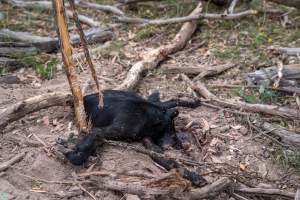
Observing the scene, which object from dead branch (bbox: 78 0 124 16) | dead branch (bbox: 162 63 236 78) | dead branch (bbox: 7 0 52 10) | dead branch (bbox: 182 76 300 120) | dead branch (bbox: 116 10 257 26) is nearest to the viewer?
dead branch (bbox: 182 76 300 120)

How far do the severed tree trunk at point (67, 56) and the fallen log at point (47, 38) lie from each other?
2323mm

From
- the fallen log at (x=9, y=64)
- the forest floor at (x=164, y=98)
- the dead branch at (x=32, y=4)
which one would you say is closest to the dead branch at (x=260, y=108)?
the forest floor at (x=164, y=98)

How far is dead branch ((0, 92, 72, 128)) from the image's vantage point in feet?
13.3

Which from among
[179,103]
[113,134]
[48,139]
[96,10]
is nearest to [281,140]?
[179,103]

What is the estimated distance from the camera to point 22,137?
4.12 meters

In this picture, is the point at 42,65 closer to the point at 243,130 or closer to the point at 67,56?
the point at 67,56

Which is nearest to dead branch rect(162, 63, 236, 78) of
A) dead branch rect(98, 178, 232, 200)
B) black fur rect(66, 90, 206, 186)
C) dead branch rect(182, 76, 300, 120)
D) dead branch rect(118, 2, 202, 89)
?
dead branch rect(118, 2, 202, 89)

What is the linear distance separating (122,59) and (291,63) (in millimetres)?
1942

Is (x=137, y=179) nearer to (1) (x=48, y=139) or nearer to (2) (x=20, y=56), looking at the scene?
(1) (x=48, y=139)

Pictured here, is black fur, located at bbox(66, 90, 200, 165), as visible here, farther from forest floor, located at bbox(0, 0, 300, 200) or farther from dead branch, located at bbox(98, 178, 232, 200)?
dead branch, located at bbox(98, 178, 232, 200)

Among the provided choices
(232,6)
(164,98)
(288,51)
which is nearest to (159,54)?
(164,98)

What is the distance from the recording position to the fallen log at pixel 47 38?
20.1ft

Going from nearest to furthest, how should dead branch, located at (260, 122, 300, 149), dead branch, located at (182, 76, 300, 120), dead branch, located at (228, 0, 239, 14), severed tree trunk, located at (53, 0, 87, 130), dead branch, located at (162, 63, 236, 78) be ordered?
1. severed tree trunk, located at (53, 0, 87, 130)
2. dead branch, located at (260, 122, 300, 149)
3. dead branch, located at (182, 76, 300, 120)
4. dead branch, located at (162, 63, 236, 78)
5. dead branch, located at (228, 0, 239, 14)

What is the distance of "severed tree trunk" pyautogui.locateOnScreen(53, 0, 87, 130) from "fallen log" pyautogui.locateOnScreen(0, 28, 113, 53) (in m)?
2.32
